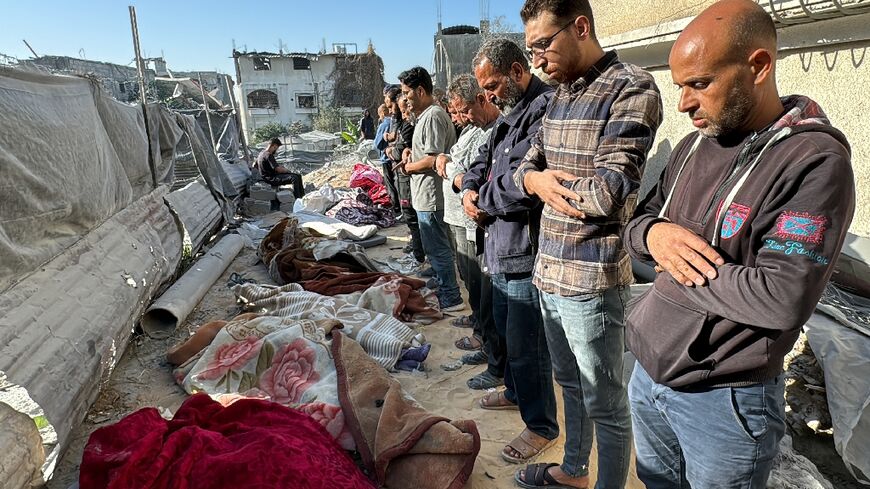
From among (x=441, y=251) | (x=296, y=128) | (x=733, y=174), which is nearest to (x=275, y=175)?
(x=441, y=251)

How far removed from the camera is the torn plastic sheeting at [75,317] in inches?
98.6

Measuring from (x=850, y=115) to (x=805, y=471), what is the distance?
2.19m

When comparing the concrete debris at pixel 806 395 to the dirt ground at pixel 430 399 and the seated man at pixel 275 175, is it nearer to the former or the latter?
the dirt ground at pixel 430 399

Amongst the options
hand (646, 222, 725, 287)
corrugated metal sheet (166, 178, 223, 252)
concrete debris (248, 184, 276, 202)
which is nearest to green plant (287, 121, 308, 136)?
concrete debris (248, 184, 276, 202)

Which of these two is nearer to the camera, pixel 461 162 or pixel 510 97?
pixel 510 97

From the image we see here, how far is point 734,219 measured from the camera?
1169mm

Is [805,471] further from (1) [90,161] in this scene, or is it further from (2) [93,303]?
(1) [90,161]

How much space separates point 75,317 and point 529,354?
104 inches

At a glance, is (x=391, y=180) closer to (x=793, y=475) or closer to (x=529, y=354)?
(x=529, y=354)

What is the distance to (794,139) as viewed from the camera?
3.58 ft

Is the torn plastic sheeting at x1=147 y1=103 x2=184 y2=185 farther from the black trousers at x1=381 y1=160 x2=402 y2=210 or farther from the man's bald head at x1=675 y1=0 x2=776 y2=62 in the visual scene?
the man's bald head at x1=675 y1=0 x2=776 y2=62

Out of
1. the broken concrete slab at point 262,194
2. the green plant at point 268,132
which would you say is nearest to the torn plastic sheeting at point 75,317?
the broken concrete slab at point 262,194

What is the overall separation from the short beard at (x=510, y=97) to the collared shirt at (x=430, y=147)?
1803mm

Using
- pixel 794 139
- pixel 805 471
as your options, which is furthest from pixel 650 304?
pixel 805 471
